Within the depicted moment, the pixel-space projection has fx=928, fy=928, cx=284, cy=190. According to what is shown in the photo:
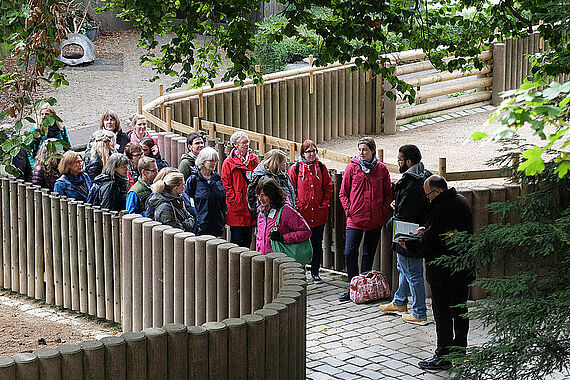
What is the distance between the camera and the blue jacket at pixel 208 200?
9906 mm

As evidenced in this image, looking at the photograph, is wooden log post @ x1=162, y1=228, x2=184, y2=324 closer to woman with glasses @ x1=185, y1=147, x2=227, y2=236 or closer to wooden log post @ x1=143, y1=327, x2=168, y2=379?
woman with glasses @ x1=185, y1=147, x2=227, y2=236

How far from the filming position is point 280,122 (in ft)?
56.5

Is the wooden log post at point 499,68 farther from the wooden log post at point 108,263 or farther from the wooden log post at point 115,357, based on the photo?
the wooden log post at point 115,357

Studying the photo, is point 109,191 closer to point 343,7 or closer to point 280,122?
point 343,7

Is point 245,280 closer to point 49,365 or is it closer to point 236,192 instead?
point 49,365

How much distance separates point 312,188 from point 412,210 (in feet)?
4.89

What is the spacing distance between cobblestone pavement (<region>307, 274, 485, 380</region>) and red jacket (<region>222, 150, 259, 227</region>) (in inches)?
44.6

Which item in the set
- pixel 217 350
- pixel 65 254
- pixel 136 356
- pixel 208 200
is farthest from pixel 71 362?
pixel 208 200

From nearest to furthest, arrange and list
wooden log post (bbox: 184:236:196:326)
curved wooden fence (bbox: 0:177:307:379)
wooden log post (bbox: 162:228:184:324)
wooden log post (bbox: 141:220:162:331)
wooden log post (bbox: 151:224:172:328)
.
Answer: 1. curved wooden fence (bbox: 0:177:307:379)
2. wooden log post (bbox: 184:236:196:326)
3. wooden log post (bbox: 162:228:184:324)
4. wooden log post (bbox: 151:224:172:328)
5. wooden log post (bbox: 141:220:162:331)

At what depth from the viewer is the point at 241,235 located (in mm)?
10414

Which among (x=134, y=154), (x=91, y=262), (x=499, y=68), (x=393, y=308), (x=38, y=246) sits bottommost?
(x=393, y=308)

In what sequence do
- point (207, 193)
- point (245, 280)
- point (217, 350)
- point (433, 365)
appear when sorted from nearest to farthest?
point (217, 350) < point (245, 280) < point (433, 365) < point (207, 193)

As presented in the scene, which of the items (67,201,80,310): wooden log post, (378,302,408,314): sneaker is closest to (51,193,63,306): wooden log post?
(67,201,80,310): wooden log post

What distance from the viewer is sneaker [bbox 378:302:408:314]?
941 centimetres
